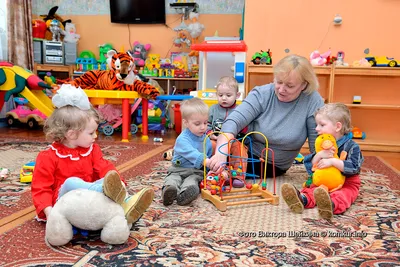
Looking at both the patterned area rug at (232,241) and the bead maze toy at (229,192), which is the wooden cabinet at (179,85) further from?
the patterned area rug at (232,241)

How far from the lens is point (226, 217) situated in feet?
4.74

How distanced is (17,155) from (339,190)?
2069mm

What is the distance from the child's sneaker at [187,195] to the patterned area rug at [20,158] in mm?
593

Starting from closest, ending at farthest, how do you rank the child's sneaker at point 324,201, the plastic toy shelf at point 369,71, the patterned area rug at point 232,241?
the patterned area rug at point 232,241, the child's sneaker at point 324,201, the plastic toy shelf at point 369,71

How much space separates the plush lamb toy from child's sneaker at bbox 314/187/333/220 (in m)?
0.72

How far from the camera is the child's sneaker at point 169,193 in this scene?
4.96 ft

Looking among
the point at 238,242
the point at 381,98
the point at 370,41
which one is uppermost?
the point at 370,41

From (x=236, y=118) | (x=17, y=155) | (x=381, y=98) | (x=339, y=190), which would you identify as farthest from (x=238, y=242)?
(x=381, y=98)

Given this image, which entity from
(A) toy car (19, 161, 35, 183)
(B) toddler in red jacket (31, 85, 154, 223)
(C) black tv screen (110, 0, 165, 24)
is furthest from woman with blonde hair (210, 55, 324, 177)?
(C) black tv screen (110, 0, 165, 24)

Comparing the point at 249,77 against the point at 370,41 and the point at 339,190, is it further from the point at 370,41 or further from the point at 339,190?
the point at 339,190

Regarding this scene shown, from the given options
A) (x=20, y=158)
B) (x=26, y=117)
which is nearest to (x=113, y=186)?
(x=20, y=158)

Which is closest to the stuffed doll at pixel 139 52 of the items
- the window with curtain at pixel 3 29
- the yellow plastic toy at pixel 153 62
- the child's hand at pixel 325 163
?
the yellow plastic toy at pixel 153 62

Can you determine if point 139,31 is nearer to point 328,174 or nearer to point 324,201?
point 328,174

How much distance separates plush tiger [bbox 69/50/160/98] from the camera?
3.48 metres
